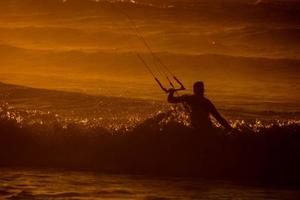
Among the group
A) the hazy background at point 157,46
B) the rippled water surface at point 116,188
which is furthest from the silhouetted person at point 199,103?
the hazy background at point 157,46

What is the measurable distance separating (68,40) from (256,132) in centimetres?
2970

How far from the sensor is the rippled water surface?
40.8 ft

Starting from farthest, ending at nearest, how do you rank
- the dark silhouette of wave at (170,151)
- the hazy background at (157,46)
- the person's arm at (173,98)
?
the hazy background at (157,46), the dark silhouette of wave at (170,151), the person's arm at (173,98)

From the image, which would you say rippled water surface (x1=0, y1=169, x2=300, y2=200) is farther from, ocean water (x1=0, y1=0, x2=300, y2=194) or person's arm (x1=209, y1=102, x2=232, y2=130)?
person's arm (x1=209, y1=102, x2=232, y2=130)

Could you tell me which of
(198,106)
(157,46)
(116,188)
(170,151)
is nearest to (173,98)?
(198,106)

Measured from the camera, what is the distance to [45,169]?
47.5ft

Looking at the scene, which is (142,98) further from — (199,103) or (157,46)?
(157,46)

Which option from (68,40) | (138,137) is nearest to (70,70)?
(68,40)

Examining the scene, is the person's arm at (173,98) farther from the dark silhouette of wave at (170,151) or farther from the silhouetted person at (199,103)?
the dark silhouette of wave at (170,151)

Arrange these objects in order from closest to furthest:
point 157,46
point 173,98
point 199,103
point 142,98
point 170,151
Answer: point 173,98 → point 199,103 → point 170,151 → point 142,98 → point 157,46

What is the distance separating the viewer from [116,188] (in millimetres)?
12953

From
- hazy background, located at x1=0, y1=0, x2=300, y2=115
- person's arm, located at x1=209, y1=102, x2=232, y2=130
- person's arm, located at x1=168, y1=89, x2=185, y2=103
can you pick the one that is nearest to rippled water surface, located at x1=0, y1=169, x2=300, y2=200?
person's arm, located at x1=209, y1=102, x2=232, y2=130

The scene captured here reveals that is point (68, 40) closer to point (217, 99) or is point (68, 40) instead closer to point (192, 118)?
point (217, 99)

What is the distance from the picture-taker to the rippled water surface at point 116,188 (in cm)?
1245
